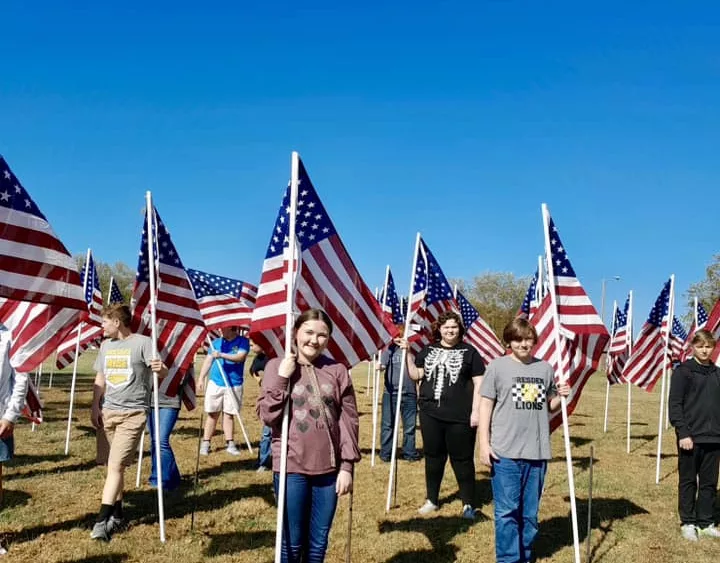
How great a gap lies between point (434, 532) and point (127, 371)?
12.5 ft

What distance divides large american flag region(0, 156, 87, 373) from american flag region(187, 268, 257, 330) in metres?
4.46

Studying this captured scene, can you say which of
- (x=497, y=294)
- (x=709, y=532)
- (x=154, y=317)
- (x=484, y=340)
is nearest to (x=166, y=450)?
(x=154, y=317)

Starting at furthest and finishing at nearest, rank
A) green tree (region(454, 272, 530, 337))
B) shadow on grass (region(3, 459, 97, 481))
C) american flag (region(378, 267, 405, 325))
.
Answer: green tree (region(454, 272, 530, 337)) < american flag (region(378, 267, 405, 325)) < shadow on grass (region(3, 459, 97, 481))

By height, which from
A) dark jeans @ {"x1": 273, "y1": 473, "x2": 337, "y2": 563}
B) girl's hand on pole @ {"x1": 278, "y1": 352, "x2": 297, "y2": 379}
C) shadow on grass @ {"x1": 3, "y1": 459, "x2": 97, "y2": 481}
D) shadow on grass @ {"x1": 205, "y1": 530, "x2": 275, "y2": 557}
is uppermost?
girl's hand on pole @ {"x1": 278, "y1": 352, "x2": 297, "y2": 379}

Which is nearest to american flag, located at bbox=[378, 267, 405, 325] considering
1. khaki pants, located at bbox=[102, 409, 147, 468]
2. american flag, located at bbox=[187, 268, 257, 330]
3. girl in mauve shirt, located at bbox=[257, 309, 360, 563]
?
american flag, located at bbox=[187, 268, 257, 330]

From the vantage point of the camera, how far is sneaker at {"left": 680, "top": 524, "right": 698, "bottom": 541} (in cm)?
719

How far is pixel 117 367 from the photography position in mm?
6734

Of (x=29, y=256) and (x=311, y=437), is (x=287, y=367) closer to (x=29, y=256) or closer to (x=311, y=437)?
(x=311, y=437)

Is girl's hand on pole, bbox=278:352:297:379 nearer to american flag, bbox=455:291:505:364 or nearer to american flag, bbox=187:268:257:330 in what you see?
american flag, bbox=187:268:257:330

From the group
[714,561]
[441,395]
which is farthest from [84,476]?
[714,561]

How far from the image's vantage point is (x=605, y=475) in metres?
10.9

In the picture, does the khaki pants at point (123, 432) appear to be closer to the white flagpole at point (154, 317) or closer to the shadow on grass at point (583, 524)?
the white flagpole at point (154, 317)

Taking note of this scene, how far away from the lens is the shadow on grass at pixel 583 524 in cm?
686

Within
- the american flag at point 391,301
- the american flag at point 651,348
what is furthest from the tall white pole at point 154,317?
the american flag at point 651,348
